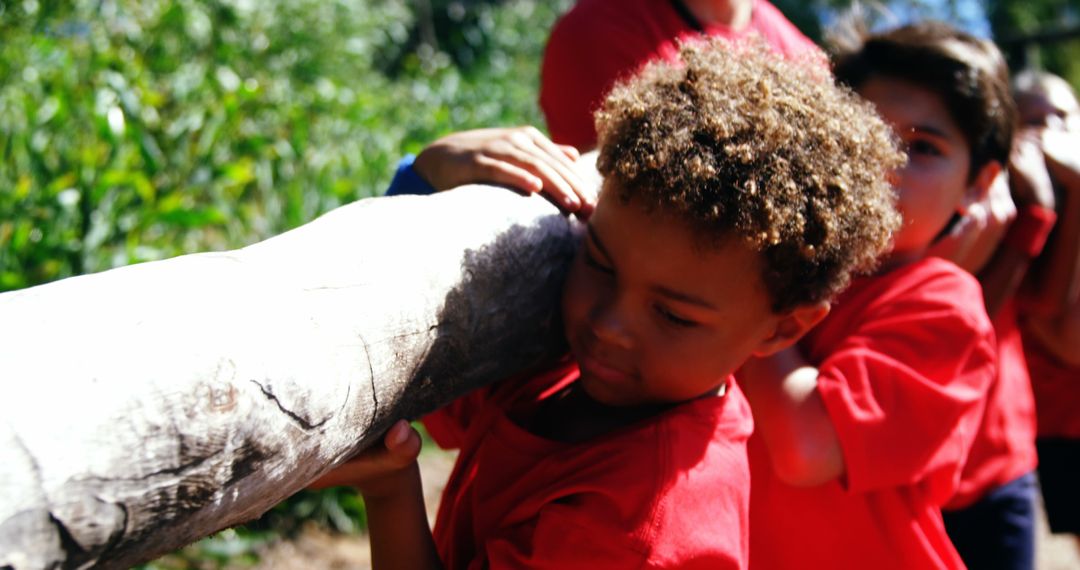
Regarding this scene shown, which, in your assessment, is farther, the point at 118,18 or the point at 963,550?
the point at 118,18

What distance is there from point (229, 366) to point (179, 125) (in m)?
3.14

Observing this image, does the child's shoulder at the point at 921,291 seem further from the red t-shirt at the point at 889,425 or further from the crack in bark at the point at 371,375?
the crack in bark at the point at 371,375

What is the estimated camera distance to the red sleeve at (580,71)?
2.11 m

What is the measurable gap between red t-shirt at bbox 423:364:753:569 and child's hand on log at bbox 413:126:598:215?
1.18 ft

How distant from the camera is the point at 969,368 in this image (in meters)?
1.85

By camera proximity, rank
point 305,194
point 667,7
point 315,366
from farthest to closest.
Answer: point 305,194 < point 667,7 < point 315,366

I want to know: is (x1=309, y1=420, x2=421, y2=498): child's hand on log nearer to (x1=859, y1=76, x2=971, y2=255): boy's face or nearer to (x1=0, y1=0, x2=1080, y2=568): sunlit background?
(x1=859, y1=76, x2=971, y2=255): boy's face

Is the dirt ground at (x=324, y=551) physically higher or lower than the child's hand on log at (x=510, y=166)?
lower

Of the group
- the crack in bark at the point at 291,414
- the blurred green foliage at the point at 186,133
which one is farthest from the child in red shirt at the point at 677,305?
the blurred green foliage at the point at 186,133

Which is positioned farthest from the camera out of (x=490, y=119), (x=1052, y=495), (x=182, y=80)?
(x=490, y=119)

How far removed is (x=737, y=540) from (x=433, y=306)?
520 millimetres

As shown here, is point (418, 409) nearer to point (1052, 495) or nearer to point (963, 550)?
point (963, 550)

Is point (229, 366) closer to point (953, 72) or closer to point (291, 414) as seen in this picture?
point (291, 414)

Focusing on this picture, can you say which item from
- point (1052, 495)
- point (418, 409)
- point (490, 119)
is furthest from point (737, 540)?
point (490, 119)
